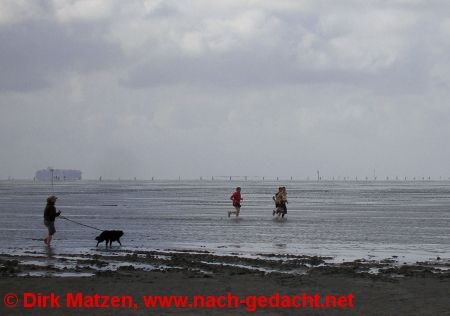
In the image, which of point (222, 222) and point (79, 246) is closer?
point (79, 246)

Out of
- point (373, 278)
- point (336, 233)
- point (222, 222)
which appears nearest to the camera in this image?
point (373, 278)

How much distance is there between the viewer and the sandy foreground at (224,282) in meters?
12.6

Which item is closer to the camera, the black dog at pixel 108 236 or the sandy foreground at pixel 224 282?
the sandy foreground at pixel 224 282

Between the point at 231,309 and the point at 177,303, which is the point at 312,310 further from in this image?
the point at 177,303

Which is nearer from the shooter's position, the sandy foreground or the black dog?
the sandy foreground

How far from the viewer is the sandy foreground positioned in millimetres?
12555

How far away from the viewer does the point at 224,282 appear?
1555cm

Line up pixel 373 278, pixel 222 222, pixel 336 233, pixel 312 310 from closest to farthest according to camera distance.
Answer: pixel 312 310
pixel 373 278
pixel 336 233
pixel 222 222

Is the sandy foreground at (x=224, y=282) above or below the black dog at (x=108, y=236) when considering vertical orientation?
below

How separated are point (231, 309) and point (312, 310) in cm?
144

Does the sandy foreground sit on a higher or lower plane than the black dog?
lower

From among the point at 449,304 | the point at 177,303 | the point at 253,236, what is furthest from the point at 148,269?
the point at 253,236

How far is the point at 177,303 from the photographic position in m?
13.0

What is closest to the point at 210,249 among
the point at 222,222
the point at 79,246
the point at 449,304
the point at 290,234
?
the point at 79,246
